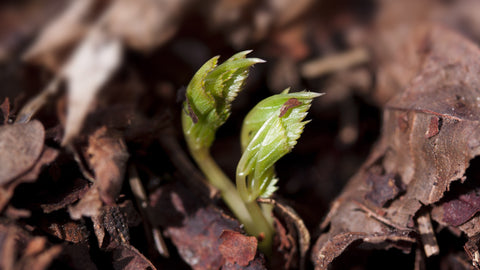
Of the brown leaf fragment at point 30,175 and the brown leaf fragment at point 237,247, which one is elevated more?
the brown leaf fragment at point 30,175

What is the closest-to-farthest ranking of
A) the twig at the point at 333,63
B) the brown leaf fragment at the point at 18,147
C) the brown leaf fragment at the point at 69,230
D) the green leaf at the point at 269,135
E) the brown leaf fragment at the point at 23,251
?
the brown leaf fragment at the point at 23,251, the brown leaf fragment at the point at 18,147, the brown leaf fragment at the point at 69,230, the green leaf at the point at 269,135, the twig at the point at 333,63

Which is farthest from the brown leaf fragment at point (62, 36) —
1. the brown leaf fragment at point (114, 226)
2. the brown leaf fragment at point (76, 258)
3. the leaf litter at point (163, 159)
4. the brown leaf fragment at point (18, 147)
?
the brown leaf fragment at point (76, 258)

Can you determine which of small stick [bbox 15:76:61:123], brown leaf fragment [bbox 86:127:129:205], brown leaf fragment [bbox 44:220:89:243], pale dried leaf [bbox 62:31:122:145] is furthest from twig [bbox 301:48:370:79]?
brown leaf fragment [bbox 44:220:89:243]

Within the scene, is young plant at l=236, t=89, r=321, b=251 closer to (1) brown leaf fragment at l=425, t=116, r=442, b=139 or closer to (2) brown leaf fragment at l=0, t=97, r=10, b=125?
(1) brown leaf fragment at l=425, t=116, r=442, b=139

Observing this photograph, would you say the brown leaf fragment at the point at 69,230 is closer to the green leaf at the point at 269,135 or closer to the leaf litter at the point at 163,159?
the leaf litter at the point at 163,159

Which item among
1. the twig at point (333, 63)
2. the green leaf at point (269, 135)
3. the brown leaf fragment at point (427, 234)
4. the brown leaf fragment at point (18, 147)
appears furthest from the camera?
the twig at point (333, 63)

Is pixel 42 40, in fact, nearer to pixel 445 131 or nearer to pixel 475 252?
pixel 445 131

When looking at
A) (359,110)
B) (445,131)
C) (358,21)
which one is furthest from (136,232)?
(358,21)

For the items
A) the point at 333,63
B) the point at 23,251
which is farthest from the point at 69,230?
the point at 333,63
